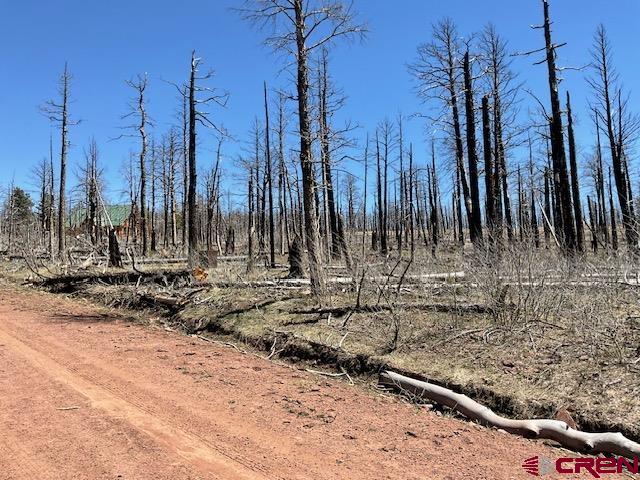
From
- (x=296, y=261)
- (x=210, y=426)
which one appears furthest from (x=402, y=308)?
(x=296, y=261)

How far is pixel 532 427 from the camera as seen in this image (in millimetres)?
5148

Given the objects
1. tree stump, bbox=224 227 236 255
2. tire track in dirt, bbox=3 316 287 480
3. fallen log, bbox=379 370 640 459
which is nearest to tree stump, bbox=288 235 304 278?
tire track in dirt, bbox=3 316 287 480

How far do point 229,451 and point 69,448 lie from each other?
4.51 ft

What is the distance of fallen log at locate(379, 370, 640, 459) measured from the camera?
4711mm

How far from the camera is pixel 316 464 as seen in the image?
4.15 metres

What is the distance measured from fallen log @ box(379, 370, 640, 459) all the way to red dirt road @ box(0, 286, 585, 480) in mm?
211

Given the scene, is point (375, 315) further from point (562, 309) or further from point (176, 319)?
point (176, 319)

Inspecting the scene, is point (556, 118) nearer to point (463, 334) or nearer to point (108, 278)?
point (463, 334)

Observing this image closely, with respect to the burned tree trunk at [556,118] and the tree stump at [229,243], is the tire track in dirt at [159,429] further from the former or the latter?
the tree stump at [229,243]

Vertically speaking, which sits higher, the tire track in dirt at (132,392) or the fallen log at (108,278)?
the fallen log at (108,278)
